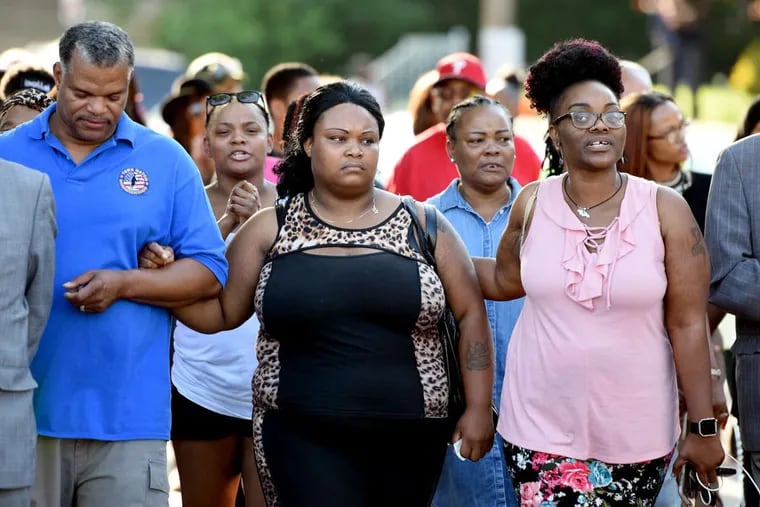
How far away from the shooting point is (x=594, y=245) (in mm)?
5496

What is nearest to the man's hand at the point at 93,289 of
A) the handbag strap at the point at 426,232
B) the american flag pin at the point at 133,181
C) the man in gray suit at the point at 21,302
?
the man in gray suit at the point at 21,302

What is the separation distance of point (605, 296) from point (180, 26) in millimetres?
42480

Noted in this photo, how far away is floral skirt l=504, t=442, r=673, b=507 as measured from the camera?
5398 millimetres

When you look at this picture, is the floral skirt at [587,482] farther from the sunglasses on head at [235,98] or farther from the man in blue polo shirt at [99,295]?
the sunglasses on head at [235,98]

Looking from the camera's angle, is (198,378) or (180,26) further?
(180,26)

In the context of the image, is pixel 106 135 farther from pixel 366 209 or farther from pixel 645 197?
pixel 645 197

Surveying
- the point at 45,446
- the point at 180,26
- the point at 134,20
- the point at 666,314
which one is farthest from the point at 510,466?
the point at 134,20

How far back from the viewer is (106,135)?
17.5ft

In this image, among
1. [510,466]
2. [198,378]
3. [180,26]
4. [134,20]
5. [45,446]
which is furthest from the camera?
[134,20]

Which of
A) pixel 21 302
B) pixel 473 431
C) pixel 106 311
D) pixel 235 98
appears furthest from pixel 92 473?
pixel 235 98

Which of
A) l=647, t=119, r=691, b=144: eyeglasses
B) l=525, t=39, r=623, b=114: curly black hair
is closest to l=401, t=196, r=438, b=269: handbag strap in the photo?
l=525, t=39, r=623, b=114: curly black hair

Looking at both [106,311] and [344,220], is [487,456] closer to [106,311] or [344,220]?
[344,220]

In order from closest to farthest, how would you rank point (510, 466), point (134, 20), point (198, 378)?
point (510, 466), point (198, 378), point (134, 20)

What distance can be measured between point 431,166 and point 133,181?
150 inches
